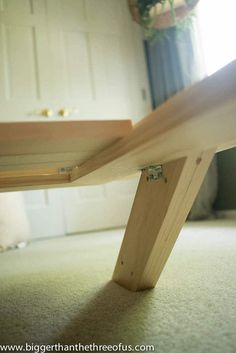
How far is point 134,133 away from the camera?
44 cm

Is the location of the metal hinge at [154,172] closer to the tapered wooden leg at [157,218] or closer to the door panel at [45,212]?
the tapered wooden leg at [157,218]

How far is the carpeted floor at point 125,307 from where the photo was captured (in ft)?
1.51

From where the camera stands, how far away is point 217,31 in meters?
2.20

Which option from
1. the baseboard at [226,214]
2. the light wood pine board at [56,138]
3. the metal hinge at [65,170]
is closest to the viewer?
the light wood pine board at [56,138]

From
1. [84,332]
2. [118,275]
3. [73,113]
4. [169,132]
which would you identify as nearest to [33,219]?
[73,113]

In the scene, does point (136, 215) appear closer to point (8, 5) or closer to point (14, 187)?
point (14, 187)

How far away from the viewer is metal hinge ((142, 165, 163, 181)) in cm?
61

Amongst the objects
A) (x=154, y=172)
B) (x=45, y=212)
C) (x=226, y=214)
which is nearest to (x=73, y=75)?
(x=45, y=212)

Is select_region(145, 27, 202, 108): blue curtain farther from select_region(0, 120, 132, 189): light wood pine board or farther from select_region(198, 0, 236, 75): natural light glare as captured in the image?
select_region(0, 120, 132, 189): light wood pine board

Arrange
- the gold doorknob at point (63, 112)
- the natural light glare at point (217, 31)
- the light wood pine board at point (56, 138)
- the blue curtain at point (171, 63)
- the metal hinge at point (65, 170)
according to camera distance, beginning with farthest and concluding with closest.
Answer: the gold doorknob at point (63, 112)
the blue curtain at point (171, 63)
the natural light glare at point (217, 31)
the metal hinge at point (65, 170)
the light wood pine board at point (56, 138)

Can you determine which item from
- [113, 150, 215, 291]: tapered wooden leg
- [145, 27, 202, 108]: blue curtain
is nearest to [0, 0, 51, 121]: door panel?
[145, 27, 202, 108]: blue curtain

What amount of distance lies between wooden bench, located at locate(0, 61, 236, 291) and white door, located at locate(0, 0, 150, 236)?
1.67m

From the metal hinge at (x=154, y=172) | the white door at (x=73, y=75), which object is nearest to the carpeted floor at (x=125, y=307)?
the metal hinge at (x=154, y=172)

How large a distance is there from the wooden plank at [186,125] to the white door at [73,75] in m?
1.94
